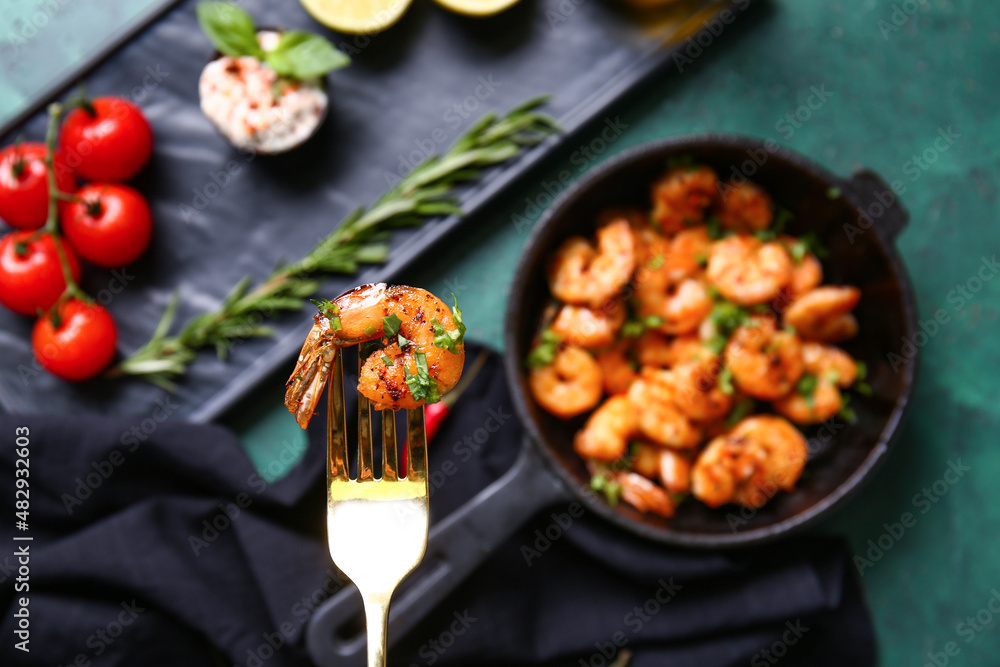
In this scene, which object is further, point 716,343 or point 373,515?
point 716,343

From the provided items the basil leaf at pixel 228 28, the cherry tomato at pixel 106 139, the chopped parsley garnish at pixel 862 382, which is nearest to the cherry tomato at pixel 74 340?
the cherry tomato at pixel 106 139

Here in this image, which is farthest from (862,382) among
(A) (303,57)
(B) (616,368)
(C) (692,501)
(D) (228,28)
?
(D) (228,28)

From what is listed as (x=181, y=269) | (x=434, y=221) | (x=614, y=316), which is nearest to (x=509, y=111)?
(x=434, y=221)

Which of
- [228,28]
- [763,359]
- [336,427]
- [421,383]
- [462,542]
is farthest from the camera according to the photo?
[228,28]

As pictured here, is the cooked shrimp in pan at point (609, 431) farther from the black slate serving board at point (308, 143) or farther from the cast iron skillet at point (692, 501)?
the black slate serving board at point (308, 143)

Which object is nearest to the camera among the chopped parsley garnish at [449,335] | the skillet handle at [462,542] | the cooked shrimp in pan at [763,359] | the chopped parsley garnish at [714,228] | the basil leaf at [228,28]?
the chopped parsley garnish at [449,335]

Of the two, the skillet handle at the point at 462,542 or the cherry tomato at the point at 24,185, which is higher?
the cherry tomato at the point at 24,185

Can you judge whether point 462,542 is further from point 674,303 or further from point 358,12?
point 358,12

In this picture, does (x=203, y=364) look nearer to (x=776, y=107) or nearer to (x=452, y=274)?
(x=452, y=274)
